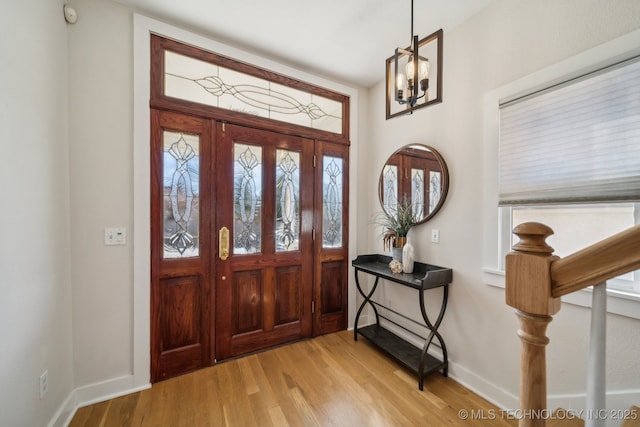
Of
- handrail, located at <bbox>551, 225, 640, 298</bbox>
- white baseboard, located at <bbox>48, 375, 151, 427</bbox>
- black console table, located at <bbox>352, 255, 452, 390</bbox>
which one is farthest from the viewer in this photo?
black console table, located at <bbox>352, 255, 452, 390</bbox>

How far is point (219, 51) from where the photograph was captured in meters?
2.17

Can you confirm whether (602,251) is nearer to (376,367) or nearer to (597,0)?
(597,0)

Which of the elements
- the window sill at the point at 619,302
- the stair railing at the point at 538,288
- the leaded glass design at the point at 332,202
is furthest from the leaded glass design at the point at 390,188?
the stair railing at the point at 538,288

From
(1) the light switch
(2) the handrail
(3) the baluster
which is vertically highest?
(2) the handrail

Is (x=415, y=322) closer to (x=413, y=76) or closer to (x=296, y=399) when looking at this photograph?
(x=296, y=399)

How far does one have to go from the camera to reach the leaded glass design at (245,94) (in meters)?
2.05

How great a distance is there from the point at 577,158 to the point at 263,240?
233cm

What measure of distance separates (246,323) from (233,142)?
1.70 metres

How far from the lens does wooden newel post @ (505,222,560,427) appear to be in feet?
Answer: 1.93

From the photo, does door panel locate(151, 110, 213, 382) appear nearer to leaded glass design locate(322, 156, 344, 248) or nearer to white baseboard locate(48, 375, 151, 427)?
white baseboard locate(48, 375, 151, 427)

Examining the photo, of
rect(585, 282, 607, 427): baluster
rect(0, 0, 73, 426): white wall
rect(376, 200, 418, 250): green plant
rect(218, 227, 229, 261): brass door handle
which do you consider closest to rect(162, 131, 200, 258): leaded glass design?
rect(218, 227, 229, 261): brass door handle

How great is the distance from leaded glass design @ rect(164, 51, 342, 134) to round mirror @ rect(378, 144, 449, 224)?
0.82 metres

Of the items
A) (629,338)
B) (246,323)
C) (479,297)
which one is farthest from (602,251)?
(246,323)

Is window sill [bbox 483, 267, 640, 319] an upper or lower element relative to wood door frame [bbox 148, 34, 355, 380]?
lower
